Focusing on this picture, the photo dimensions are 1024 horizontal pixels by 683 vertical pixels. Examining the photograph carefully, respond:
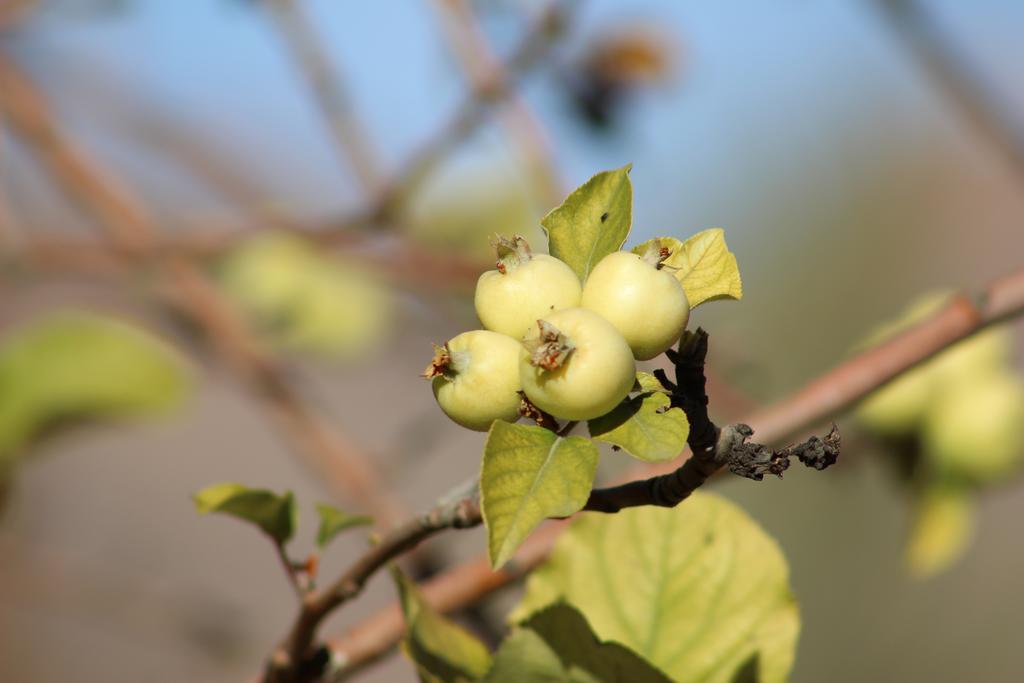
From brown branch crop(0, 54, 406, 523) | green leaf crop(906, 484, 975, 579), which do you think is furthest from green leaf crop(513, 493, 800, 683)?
brown branch crop(0, 54, 406, 523)

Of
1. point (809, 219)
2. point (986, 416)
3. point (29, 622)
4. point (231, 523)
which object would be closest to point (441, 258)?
point (986, 416)

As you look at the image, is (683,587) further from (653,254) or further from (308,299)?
(308,299)

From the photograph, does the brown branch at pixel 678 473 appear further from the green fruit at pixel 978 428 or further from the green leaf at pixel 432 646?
the green fruit at pixel 978 428

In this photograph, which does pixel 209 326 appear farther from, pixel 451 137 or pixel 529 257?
pixel 529 257

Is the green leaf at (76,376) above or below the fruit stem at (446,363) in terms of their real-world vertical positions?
above

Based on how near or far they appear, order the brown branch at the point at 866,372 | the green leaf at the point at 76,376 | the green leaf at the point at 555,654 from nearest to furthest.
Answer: the green leaf at the point at 555,654
the brown branch at the point at 866,372
the green leaf at the point at 76,376

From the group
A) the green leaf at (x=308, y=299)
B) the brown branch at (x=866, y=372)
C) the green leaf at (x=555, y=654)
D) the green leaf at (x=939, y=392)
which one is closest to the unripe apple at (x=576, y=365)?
the green leaf at (x=555, y=654)
